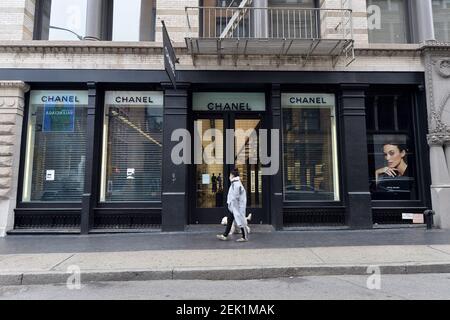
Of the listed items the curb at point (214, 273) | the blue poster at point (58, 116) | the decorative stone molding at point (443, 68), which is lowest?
the curb at point (214, 273)

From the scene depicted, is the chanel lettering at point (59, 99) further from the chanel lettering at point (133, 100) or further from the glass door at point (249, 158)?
the glass door at point (249, 158)

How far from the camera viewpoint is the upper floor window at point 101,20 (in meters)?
11.4

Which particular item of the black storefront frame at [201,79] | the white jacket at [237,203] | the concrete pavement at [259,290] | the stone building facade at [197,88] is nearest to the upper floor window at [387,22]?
the stone building facade at [197,88]

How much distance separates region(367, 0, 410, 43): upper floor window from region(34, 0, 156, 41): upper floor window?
708cm

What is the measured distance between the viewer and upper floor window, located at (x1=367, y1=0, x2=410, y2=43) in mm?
11750

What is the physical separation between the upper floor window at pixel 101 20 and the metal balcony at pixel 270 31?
162 centimetres

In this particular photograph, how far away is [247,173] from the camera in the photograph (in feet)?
37.6

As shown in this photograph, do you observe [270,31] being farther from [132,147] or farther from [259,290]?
[259,290]

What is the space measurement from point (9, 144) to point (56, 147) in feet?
4.05

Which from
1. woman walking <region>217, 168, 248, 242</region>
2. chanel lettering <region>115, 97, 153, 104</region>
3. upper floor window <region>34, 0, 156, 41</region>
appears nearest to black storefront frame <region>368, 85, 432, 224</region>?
woman walking <region>217, 168, 248, 242</region>

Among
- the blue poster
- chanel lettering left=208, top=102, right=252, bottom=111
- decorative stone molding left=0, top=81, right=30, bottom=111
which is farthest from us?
chanel lettering left=208, top=102, right=252, bottom=111

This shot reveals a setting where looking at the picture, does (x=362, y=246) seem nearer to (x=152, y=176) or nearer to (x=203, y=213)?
(x=203, y=213)

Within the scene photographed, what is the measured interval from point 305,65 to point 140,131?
543 centimetres

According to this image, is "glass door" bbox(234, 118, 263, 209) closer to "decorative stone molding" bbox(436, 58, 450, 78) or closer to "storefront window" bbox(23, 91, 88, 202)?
"storefront window" bbox(23, 91, 88, 202)
